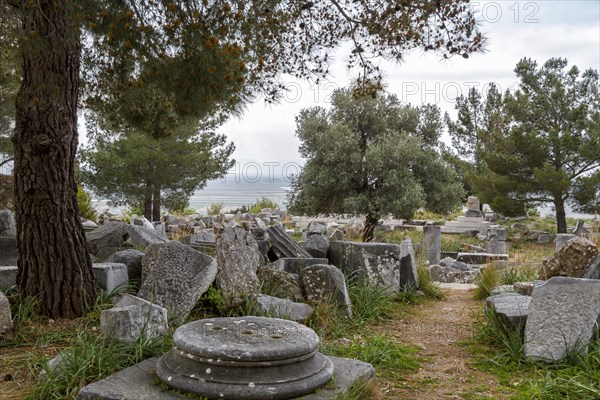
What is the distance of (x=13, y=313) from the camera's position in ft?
16.3

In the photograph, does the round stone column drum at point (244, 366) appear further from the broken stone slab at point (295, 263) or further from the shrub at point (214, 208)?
the shrub at point (214, 208)

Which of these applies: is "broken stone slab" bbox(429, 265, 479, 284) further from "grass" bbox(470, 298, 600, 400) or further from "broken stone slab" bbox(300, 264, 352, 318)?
"grass" bbox(470, 298, 600, 400)

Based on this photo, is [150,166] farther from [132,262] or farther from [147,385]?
[147,385]

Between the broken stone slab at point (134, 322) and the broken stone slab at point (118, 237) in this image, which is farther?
the broken stone slab at point (118, 237)

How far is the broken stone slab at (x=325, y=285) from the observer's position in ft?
19.7

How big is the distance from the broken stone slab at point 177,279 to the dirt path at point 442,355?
1781 mm

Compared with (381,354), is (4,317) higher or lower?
higher

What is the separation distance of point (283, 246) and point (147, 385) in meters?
3.80

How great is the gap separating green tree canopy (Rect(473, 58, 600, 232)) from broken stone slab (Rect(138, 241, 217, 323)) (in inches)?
700

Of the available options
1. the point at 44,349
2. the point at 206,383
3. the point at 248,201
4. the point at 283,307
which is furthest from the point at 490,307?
the point at 248,201

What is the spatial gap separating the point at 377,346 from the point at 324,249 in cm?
276

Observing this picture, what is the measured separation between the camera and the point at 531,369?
447 centimetres

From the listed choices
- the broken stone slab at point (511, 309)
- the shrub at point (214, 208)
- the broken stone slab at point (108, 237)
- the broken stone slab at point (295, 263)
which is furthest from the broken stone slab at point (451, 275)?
the shrub at point (214, 208)

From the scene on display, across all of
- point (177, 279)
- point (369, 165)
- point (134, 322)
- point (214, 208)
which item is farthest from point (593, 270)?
point (214, 208)
